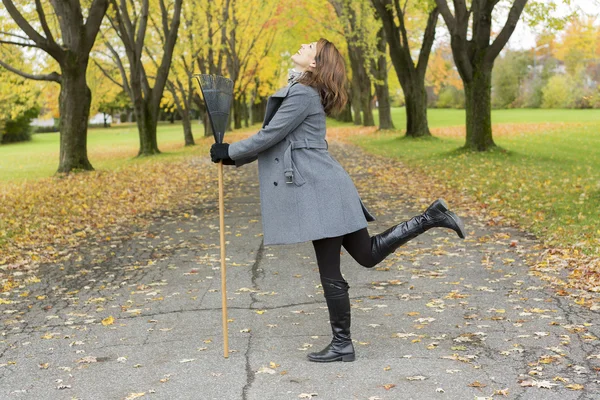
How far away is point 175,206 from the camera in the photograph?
13.5 meters

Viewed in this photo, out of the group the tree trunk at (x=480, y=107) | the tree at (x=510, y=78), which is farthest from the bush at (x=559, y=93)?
the tree trunk at (x=480, y=107)

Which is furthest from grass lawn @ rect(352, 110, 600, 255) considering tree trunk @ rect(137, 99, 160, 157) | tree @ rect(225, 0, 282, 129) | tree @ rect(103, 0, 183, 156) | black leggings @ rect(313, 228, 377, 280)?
tree @ rect(225, 0, 282, 129)

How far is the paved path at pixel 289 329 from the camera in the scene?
427 cm

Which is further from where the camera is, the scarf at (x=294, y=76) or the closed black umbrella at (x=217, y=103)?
the closed black umbrella at (x=217, y=103)

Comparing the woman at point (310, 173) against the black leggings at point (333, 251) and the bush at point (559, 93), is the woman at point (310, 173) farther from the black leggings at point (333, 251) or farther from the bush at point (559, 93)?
the bush at point (559, 93)

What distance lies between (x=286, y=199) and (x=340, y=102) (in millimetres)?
678

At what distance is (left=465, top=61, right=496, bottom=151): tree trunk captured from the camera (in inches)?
728

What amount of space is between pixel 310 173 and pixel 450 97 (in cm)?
7440

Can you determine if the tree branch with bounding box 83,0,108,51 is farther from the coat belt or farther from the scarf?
the coat belt

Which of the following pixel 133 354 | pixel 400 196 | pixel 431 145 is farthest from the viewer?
pixel 431 145

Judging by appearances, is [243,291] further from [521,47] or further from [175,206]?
[521,47]

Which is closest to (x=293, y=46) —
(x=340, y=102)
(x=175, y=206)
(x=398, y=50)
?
(x=398, y=50)

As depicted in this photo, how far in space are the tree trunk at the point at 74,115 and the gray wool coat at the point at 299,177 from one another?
15324 millimetres

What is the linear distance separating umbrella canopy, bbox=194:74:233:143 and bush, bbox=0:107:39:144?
2055 inches
